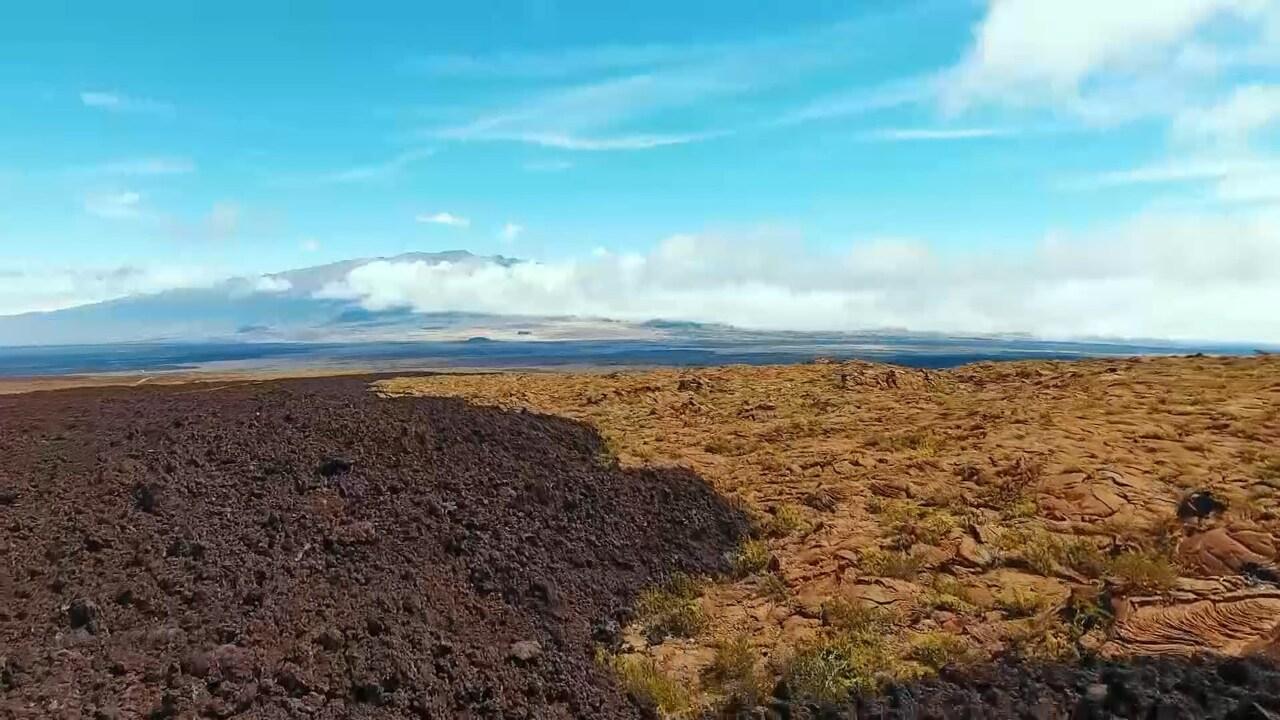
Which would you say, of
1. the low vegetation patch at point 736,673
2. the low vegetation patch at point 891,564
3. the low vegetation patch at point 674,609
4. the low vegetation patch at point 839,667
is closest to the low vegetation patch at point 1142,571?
the low vegetation patch at point 891,564

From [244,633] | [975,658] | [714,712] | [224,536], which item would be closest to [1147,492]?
[975,658]

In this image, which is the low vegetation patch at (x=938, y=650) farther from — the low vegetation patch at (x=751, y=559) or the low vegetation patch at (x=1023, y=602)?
the low vegetation patch at (x=751, y=559)

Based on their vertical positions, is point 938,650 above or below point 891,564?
below

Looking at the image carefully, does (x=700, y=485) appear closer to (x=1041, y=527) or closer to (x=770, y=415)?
(x=1041, y=527)

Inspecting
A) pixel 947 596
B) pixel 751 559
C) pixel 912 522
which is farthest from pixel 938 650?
pixel 912 522

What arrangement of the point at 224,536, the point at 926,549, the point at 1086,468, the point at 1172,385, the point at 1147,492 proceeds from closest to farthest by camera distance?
the point at 224,536, the point at 926,549, the point at 1147,492, the point at 1086,468, the point at 1172,385

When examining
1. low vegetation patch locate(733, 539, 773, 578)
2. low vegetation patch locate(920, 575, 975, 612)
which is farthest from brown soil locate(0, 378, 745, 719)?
low vegetation patch locate(920, 575, 975, 612)

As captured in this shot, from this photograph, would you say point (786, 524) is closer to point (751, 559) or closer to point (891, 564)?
point (751, 559)

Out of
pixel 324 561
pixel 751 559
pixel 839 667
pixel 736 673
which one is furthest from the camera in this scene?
pixel 751 559
